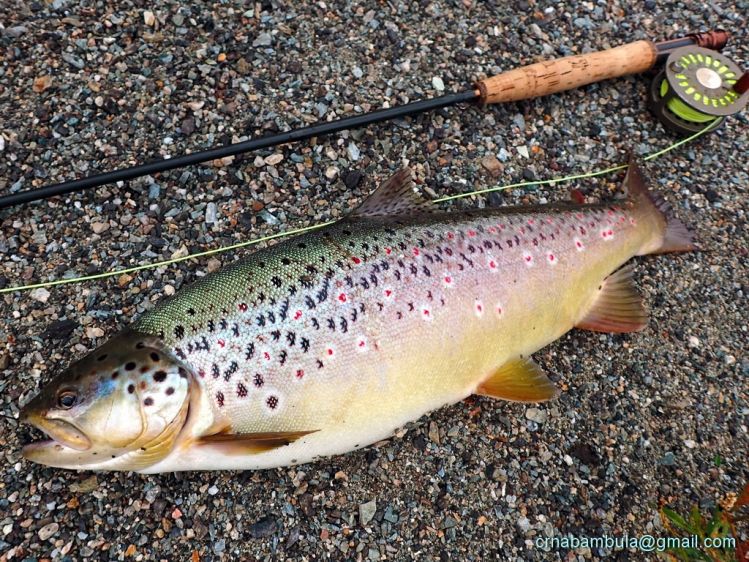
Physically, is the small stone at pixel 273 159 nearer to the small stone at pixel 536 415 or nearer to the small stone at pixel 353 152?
the small stone at pixel 353 152

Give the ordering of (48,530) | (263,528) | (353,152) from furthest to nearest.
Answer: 1. (353,152)
2. (263,528)
3. (48,530)

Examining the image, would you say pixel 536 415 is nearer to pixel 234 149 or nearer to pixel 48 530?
pixel 234 149

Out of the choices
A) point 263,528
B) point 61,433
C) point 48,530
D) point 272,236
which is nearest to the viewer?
point 61,433

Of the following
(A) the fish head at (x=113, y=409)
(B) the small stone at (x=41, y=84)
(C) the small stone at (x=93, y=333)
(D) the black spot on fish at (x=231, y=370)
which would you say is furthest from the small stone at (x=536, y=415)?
(B) the small stone at (x=41, y=84)

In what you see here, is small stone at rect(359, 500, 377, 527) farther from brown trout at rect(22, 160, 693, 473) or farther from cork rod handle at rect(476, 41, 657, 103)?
cork rod handle at rect(476, 41, 657, 103)

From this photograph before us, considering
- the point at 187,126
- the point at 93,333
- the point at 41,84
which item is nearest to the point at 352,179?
the point at 187,126

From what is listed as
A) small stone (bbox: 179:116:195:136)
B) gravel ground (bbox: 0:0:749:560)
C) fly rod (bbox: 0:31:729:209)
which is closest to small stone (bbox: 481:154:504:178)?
gravel ground (bbox: 0:0:749:560)

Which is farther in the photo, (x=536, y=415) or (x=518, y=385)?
(x=536, y=415)
